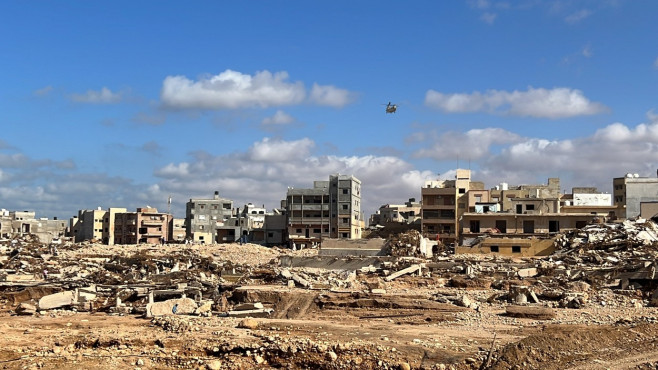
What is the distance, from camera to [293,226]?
252ft

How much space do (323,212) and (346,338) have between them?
195ft

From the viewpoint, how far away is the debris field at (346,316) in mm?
15648

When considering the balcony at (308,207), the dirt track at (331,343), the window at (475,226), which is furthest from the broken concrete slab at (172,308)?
the balcony at (308,207)

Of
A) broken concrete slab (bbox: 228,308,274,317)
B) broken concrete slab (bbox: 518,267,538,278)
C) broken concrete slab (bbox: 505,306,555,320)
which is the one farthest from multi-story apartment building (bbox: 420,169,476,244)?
broken concrete slab (bbox: 228,308,274,317)

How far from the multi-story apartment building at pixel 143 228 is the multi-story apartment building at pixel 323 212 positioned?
20.5 m

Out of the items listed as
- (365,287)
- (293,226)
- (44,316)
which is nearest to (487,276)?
(365,287)

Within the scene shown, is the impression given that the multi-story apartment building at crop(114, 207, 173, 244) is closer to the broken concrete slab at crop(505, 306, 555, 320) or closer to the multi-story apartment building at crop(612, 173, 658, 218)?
the multi-story apartment building at crop(612, 173, 658, 218)

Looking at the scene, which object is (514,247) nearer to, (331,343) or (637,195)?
(637,195)

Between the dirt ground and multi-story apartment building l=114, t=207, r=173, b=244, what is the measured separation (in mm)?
65326

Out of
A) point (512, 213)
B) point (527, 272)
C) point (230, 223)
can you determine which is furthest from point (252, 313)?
point (230, 223)

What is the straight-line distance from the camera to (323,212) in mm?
77250

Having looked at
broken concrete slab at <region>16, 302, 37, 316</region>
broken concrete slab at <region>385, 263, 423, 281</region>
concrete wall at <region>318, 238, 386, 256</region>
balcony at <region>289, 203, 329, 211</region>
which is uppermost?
balcony at <region>289, 203, 329, 211</region>

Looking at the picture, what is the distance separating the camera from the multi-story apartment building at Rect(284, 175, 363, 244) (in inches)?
3007

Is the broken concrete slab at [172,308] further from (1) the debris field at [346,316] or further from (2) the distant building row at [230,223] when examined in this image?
(2) the distant building row at [230,223]
